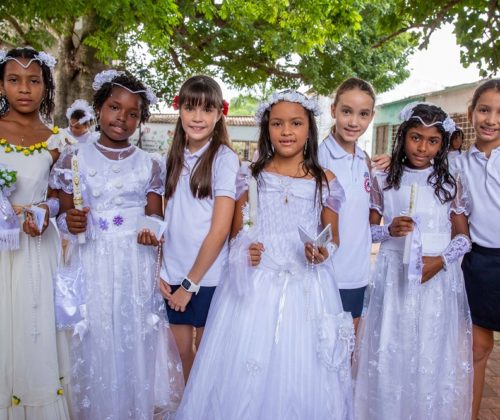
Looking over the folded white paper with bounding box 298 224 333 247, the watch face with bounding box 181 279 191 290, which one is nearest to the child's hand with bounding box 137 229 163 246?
the watch face with bounding box 181 279 191 290

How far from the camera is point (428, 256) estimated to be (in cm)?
267

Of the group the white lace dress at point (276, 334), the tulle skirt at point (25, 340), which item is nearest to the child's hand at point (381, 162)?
the white lace dress at point (276, 334)

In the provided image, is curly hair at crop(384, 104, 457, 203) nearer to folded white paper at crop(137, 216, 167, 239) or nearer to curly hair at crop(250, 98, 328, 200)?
curly hair at crop(250, 98, 328, 200)

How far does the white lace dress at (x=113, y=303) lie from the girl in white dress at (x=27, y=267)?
A: 0.36ft

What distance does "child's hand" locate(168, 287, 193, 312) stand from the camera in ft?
8.00

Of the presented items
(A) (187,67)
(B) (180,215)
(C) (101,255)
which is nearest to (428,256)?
(B) (180,215)

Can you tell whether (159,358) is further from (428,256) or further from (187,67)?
(187,67)

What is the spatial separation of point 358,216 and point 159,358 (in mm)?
1309

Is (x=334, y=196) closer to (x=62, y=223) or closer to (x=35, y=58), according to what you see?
(x=62, y=223)

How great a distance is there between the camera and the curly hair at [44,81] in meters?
2.42

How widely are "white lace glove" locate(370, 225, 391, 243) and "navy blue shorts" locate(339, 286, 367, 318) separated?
29 centimetres

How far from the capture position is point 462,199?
271 centimetres

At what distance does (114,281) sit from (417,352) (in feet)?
5.32

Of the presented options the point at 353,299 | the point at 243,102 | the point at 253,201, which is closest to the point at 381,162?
the point at 353,299
